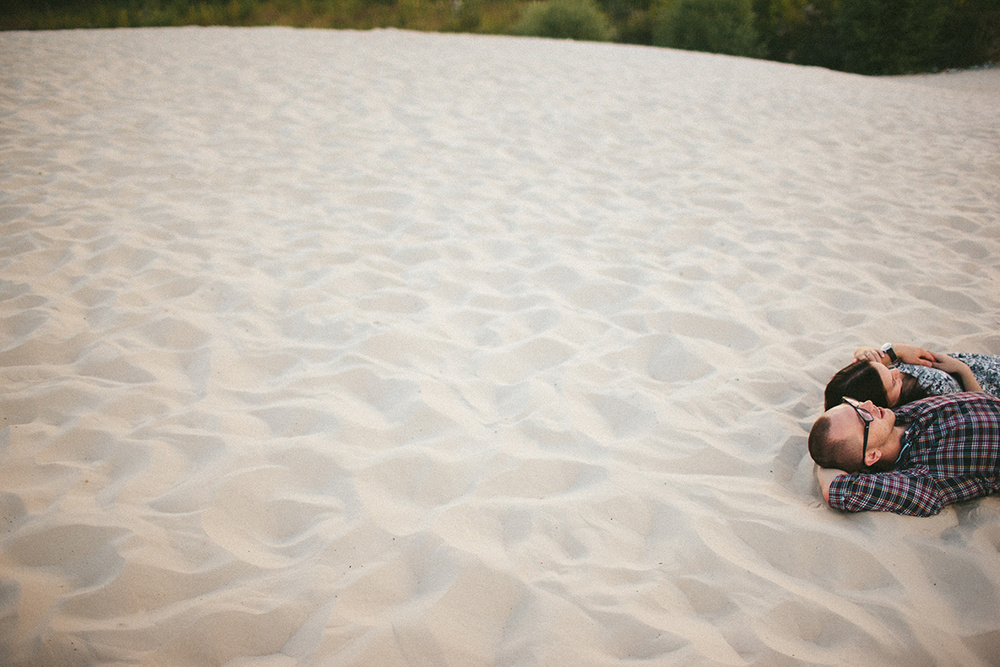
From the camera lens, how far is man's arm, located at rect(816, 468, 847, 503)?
157 cm

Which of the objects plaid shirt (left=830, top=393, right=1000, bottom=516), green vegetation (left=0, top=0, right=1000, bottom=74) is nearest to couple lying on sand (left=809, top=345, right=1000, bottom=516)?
plaid shirt (left=830, top=393, right=1000, bottom=516)

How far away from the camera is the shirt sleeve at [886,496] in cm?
152

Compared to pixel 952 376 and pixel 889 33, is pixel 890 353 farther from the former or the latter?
pixel 889 33

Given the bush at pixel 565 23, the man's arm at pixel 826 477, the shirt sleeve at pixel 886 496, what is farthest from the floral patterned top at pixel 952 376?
the bush at pixel 565 23

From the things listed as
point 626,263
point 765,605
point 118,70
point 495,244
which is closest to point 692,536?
point 765,605

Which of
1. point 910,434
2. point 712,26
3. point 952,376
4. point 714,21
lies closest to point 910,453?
point 910,434

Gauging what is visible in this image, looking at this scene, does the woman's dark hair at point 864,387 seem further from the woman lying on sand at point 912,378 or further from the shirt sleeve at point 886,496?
the shirt sleeve at point 886,496

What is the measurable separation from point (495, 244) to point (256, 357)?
1470mm

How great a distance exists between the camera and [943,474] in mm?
1568

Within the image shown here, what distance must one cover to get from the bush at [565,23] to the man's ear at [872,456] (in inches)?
509

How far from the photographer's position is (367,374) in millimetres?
2062

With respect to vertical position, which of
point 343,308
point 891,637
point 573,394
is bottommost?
point 891,637

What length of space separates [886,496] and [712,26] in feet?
47.5

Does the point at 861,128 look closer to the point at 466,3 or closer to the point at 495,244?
the point at 495,244
